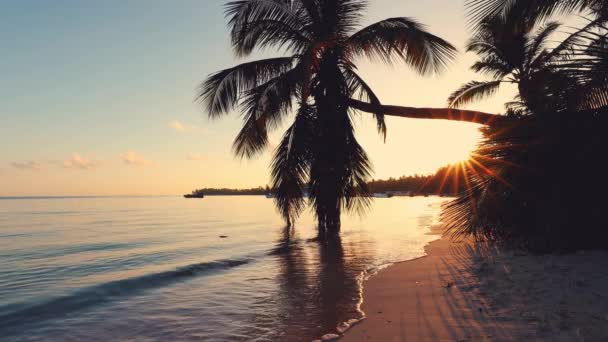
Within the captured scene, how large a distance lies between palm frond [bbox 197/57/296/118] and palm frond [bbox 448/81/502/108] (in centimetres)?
1327

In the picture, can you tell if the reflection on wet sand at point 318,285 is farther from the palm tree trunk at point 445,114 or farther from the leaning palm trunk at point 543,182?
the palm tree trunk at point 445,114

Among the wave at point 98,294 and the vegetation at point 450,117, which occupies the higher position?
the vegetation at point 450,117

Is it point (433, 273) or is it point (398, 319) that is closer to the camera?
point (398, 319)

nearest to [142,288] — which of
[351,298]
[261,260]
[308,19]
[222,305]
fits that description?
[222,305]

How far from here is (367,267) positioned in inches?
339

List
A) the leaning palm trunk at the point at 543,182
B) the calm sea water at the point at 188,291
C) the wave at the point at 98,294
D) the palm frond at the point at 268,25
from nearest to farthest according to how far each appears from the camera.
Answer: the calm sea water at the point at 188,291 < the wave at the point at 98,294 < the leaning palm trunk at the point at 543,182 < the palm frond at the point at 268,25

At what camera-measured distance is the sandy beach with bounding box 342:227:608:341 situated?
3695mm

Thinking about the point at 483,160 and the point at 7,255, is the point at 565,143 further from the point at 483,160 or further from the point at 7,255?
the point at 7,255

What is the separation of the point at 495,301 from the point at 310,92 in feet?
29.9

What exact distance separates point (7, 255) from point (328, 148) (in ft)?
36.9

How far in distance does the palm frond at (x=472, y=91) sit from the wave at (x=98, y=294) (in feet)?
56.2

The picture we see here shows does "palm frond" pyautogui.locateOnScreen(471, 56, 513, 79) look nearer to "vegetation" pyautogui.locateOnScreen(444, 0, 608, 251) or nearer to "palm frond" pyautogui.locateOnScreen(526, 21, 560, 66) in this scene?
"palm frond" pyautogui.locateOnScreen(526, 21, 560, 66)

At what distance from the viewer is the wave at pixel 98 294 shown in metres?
6.11

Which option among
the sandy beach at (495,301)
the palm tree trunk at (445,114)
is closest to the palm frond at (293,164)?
the palm tree trunk at (445,114)
